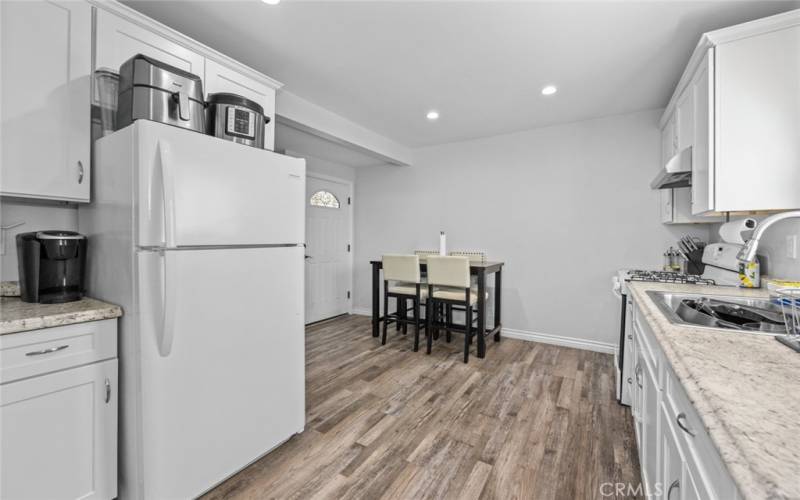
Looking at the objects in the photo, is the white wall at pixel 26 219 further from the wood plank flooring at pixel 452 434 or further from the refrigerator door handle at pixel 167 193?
the wood plank flooring at pixel 452 434

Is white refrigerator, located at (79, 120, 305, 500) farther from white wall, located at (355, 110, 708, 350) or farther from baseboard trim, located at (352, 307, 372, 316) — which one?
baseboard trim, located at (352, 307, 372, 316)

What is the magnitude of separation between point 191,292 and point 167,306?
0.35 feet

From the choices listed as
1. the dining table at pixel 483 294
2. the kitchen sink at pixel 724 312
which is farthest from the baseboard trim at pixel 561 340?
the kitchen sink at pixel 724 312

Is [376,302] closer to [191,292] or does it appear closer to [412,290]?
[412,290]

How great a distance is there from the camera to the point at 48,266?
4.67 ft

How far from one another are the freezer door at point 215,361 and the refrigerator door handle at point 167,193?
0.07 m

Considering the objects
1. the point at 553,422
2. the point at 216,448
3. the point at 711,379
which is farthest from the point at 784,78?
the point at 216,448

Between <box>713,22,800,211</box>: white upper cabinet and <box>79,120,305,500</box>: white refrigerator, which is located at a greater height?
<box>713,22,800,211</box>: white upper cabinet

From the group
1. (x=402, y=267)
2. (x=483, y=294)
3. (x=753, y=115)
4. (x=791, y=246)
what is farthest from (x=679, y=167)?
(x=402, y=267)

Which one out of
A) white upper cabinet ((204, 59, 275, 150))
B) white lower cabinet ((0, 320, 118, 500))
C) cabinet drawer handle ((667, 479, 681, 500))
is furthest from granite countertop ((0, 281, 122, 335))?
cabinet drawer handle ((667, 479, 681, 500))

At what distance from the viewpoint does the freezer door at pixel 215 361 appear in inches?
52.4

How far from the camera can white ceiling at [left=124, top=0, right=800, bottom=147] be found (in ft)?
5.95

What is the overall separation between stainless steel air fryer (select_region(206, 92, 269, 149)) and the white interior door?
8.78 ft

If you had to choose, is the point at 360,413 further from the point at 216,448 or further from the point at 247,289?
the point at 247,289
